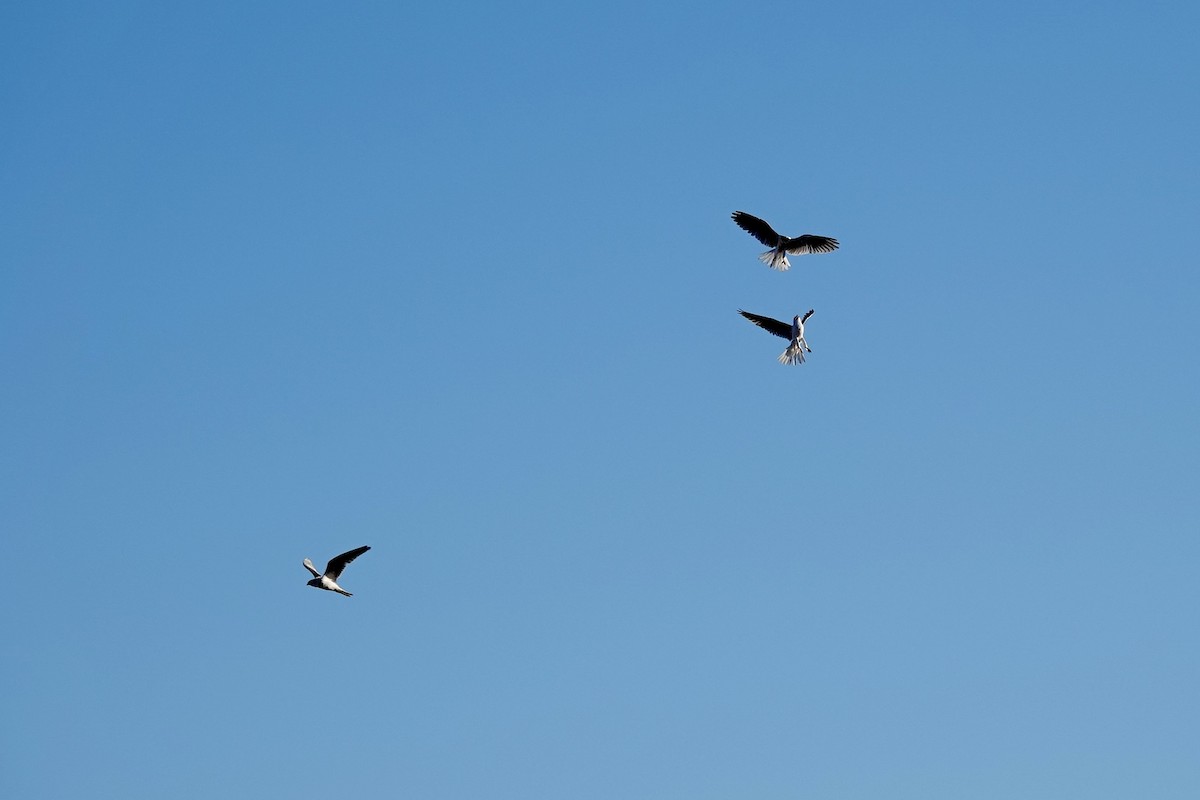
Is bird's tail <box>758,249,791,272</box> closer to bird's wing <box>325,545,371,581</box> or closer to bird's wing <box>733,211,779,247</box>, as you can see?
bird's wing <box>733,211,779,247</box>

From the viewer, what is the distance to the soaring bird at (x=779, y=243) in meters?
49.5

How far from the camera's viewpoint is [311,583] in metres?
48.8

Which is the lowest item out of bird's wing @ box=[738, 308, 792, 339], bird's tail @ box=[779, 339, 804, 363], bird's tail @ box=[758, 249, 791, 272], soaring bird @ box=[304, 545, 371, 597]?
soaring bird @ box=[304, 545, 371, 597]

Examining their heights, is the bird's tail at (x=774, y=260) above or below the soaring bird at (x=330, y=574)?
above

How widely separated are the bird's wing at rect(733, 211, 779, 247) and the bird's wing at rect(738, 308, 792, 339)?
2.51 metres

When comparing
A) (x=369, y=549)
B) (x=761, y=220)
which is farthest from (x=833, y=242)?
(x=369, y=549)

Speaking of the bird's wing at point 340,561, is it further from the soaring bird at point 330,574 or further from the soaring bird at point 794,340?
the soaring bird at point 794,340

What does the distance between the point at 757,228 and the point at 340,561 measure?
57.7 ft

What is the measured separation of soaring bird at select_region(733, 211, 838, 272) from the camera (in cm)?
4950

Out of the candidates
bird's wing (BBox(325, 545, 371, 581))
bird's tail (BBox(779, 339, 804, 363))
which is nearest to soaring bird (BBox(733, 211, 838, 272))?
bird's tail (BBox(779, 339, 804, 363))

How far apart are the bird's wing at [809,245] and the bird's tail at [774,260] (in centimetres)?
38

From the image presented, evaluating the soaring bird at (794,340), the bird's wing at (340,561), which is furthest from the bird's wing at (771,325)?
the bird's wing at (340,561)

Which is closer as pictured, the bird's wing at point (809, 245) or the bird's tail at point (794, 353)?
the bird's tail at point (794, 353)

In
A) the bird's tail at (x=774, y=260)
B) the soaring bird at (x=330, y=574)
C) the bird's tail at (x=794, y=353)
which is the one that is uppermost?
the bird's tail at (x=774, y=260)
